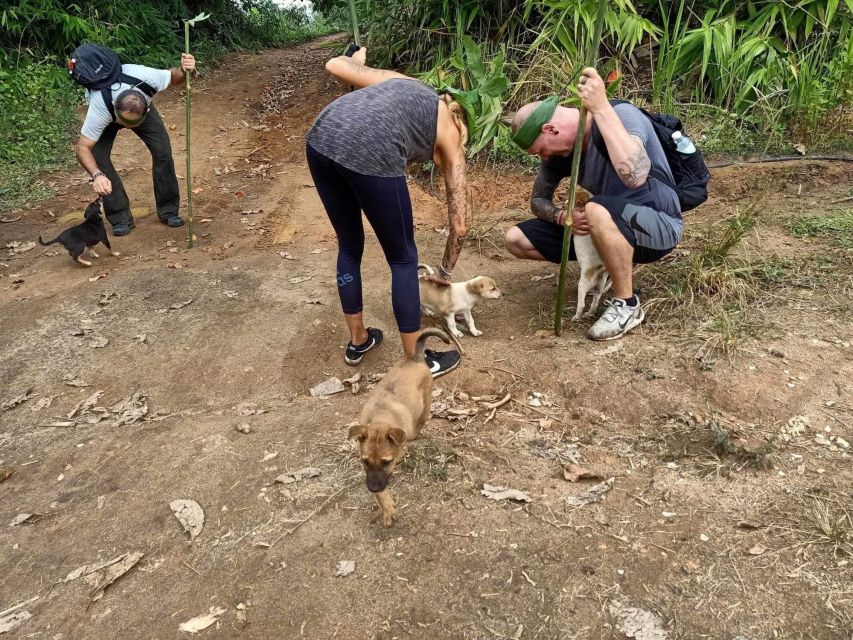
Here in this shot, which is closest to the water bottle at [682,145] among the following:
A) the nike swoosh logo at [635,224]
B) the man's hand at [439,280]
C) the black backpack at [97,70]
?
the nike swoosh logo at [635,224]

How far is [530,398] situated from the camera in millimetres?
3535

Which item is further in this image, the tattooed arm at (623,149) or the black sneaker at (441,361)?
the black sneaker at (441,361)

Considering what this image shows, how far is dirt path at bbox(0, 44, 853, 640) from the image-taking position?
227 cm

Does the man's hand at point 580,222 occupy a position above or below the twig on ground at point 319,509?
above

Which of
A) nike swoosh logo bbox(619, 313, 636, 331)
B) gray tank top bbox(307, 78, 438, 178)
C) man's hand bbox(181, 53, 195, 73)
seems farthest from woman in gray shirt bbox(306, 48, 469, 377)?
man's hand bbox(181, 53, 195, 73)

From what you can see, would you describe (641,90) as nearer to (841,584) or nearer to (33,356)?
(841,584)

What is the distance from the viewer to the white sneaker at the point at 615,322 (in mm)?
3900

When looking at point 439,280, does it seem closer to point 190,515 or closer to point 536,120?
point 536,120

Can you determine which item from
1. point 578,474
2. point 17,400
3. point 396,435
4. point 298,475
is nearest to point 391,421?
point 396,435

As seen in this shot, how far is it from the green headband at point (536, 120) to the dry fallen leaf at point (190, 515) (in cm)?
276

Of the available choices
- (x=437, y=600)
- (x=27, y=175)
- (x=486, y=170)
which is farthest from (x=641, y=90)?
(x=27, y=175)

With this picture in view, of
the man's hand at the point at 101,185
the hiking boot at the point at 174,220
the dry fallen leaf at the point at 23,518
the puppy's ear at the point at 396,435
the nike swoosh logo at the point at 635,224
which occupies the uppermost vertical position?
the nike swoosh logo at the point at 635,224

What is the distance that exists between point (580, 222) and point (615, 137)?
2.22 feet

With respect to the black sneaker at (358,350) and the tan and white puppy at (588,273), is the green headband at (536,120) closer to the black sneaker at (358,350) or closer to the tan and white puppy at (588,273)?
the tan and white puppy at (588,273)
